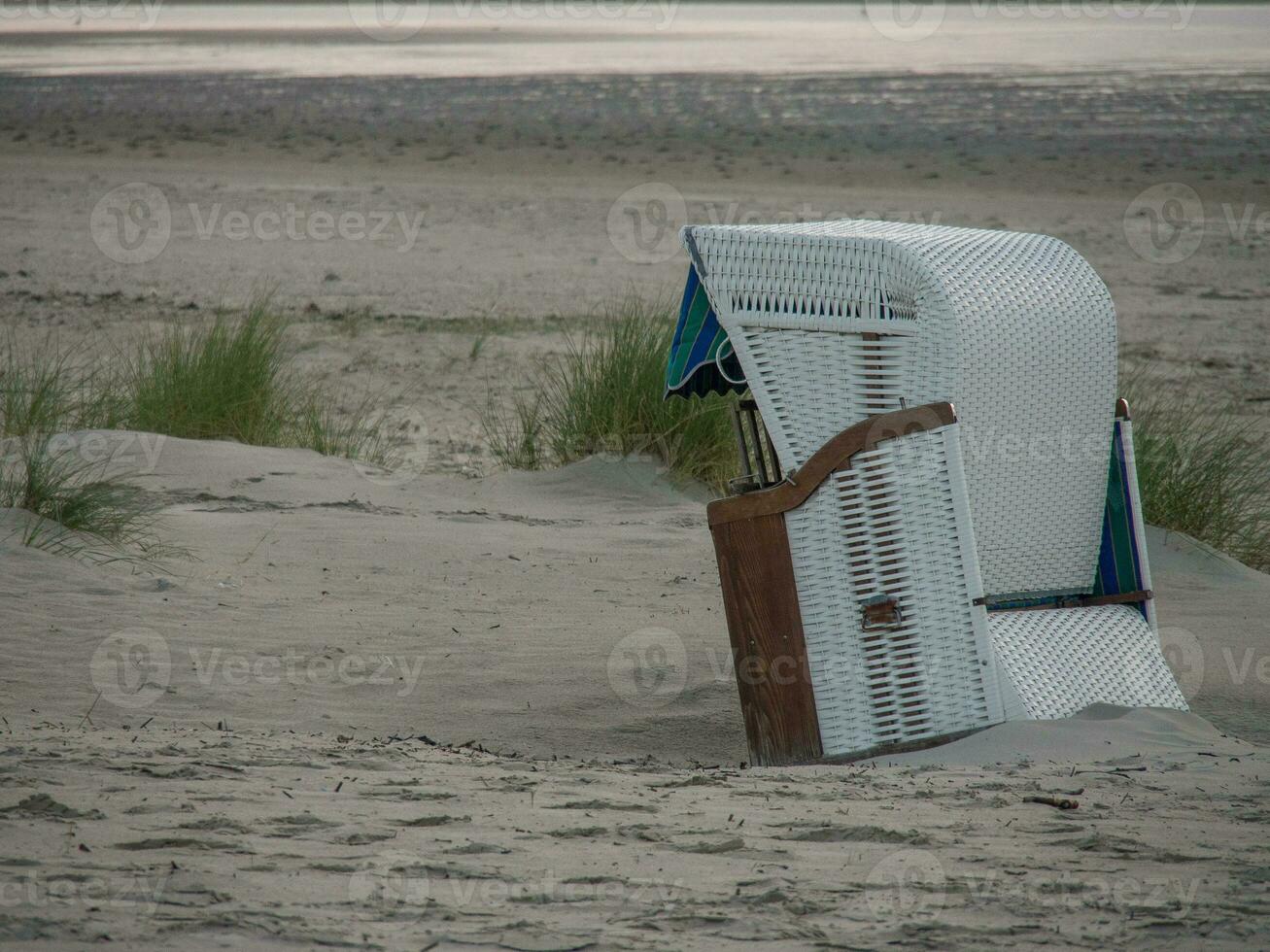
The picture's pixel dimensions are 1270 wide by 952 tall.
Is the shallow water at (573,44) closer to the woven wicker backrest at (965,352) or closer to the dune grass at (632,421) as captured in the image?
the dune grass at (632,421)

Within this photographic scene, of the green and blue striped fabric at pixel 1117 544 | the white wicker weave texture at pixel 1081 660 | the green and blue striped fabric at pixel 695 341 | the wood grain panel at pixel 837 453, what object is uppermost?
the green and blue striped fabric at pixel 695 341

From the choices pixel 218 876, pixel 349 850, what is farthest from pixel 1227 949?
pixel 218 876

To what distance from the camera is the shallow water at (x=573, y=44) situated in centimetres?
2975

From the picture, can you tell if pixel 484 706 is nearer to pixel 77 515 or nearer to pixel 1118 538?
pixel 77 515

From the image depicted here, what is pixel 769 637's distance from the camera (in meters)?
3.26

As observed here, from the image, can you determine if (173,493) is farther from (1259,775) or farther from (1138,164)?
(1138,164)

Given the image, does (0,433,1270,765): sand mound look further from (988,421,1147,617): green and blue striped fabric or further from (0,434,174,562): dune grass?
(988,421,1147,617): green and blue striped fabric

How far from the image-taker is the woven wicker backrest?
3.08 metres

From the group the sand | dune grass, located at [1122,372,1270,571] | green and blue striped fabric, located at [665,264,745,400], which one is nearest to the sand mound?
the sand

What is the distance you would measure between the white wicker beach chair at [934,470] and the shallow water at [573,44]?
26.1 m

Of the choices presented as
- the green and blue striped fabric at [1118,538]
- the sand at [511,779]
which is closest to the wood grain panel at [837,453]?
the sand at [511,779]

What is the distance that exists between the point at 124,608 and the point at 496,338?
4.78 m

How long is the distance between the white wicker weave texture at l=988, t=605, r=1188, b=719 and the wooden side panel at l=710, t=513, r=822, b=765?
477mm

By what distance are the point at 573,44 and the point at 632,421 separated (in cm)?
4030
